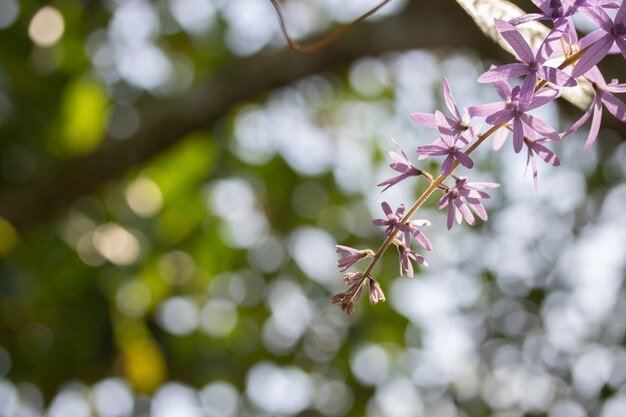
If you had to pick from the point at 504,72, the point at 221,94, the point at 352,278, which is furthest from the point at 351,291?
the point at 221,94

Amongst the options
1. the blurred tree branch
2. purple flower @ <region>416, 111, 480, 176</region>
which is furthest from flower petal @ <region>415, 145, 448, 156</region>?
the blurred tree branch

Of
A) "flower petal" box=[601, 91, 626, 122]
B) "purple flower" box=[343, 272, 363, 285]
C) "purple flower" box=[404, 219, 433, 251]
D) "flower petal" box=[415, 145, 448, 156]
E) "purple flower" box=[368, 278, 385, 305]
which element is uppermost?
"flower petal" box=[601, 91, 626, 122]

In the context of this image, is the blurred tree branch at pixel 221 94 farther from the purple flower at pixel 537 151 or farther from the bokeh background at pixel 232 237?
the purple flower at pixel 537 151

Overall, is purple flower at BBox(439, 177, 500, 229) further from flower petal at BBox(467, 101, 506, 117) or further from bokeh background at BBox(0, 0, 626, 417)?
bokeh background at BBox(0, 0, 626, 417)

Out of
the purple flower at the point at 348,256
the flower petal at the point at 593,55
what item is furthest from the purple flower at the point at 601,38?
the purple flower at the point at 348,256

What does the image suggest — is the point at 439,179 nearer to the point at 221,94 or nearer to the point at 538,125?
the point at 538,125
